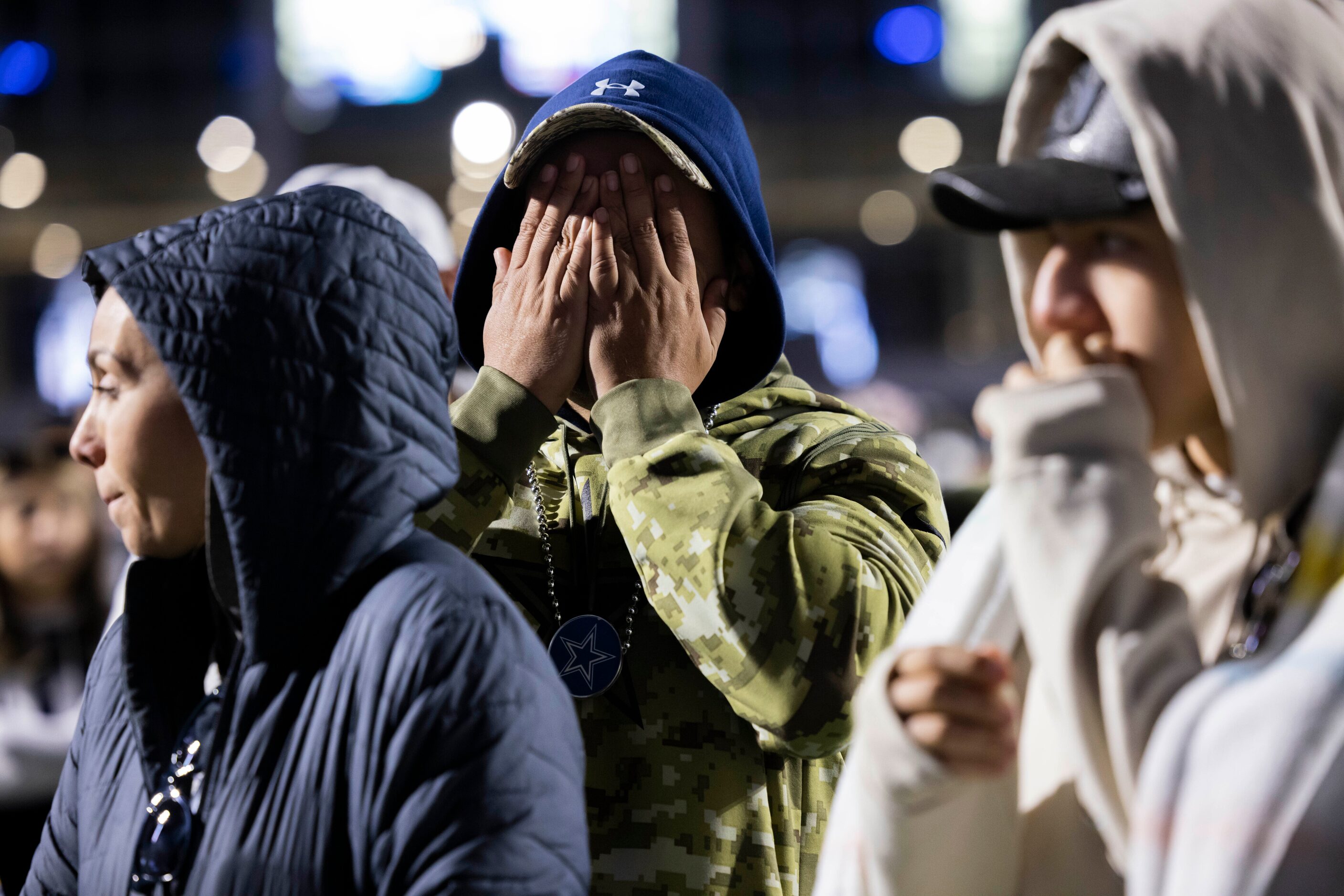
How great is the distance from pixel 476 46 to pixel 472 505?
18.0 metres

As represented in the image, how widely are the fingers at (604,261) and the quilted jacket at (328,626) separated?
1.04 ft

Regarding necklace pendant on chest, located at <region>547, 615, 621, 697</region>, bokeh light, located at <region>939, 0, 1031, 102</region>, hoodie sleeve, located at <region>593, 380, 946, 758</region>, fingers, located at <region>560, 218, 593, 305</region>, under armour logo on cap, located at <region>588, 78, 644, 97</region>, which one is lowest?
necklace pendant on chest, located at <region>547, 615, 621, 697</region>

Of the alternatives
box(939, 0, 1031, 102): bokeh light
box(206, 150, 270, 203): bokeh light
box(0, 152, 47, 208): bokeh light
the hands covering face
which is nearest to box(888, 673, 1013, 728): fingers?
the hands covering face

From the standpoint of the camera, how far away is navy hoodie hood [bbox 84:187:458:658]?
3.47 feet

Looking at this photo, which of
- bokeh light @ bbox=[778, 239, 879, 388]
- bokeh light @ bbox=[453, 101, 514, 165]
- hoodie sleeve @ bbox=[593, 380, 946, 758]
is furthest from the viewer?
bokeh light @ bbox=[778, 239, 879, 388]

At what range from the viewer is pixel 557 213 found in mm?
1545

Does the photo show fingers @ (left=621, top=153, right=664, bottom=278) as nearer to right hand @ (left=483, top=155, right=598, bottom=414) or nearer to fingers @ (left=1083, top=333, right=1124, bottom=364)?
right hand @ (left=483, top=155, right=598, bottom=414)

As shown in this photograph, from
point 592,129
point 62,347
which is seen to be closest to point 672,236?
point 592,129

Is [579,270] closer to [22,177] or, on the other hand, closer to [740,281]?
[740,281]

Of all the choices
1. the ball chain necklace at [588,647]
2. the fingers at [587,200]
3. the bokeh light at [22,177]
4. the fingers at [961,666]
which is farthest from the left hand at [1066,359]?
the bokeh light at [22,177]

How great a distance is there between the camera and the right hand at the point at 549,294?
58.7 inches

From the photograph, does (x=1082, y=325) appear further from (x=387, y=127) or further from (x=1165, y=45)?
(x=387, y=127)

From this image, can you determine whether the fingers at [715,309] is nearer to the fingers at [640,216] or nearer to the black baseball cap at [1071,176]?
the fingers at [640,216]

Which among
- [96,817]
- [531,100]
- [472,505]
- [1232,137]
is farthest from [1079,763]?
[531,100]
